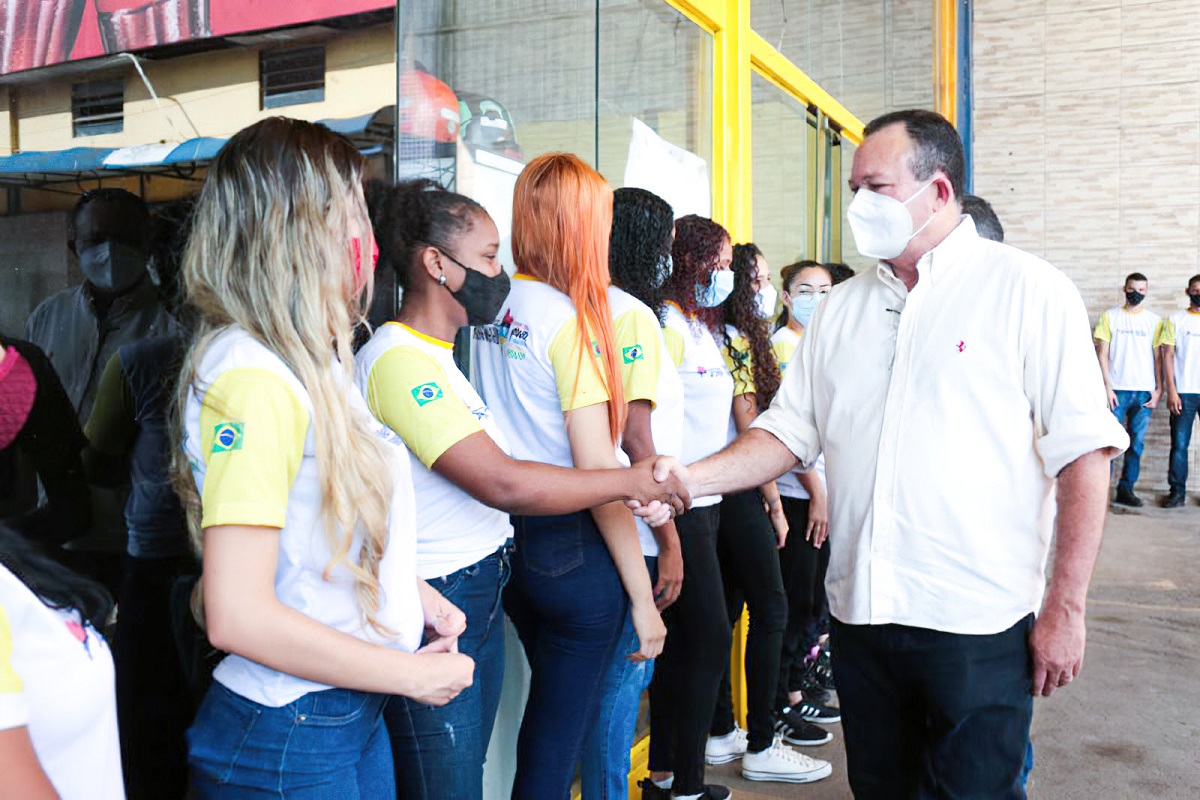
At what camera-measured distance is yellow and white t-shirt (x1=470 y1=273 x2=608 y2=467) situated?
2.03 m

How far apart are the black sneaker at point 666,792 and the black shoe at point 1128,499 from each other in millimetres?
7607

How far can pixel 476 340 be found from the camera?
7.27 feet

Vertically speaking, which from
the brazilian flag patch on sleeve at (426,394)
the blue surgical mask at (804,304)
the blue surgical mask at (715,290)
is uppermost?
the blue surgical mask at (804,304)

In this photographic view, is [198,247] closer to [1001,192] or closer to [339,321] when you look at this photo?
[339,321]

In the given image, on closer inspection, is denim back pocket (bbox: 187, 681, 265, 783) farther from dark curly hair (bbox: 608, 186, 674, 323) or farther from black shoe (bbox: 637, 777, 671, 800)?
black shoe (bbox: 637, 777, 671, 800)

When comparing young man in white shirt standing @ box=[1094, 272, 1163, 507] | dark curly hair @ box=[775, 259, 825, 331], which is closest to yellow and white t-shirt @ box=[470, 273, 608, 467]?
dark curly hair @ box=[775, 259, 825, 331]

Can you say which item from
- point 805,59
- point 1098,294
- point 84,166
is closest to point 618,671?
point 84,166

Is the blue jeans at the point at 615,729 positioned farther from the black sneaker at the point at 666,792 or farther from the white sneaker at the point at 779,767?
the white sneaker at the point at 779,767

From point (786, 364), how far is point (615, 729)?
5.59 feet

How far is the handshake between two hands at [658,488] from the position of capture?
1990 mm

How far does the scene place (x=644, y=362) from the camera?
2195 mm

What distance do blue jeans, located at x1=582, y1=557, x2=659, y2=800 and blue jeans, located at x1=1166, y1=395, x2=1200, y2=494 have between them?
8473 millimetres

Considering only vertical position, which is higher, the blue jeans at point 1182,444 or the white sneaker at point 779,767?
the blue jeans at point 1182,444

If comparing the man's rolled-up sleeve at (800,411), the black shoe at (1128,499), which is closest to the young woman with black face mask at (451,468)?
the man's rolled-up sleeve at (800,411)
